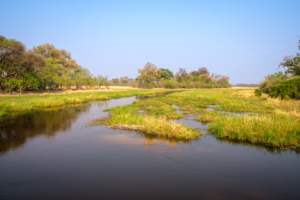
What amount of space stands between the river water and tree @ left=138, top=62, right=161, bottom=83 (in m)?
86.8

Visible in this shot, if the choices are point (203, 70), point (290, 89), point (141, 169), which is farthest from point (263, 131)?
point (203, 70)

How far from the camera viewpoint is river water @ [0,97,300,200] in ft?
18.9

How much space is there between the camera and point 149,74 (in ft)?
324

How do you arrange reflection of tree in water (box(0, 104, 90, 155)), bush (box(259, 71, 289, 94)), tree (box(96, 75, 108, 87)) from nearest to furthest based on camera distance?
reflection of tree in water (box(0, 104, 90, 155)), bush (box(259, 71, 289, 94)), tree (box(96, 75, 108, 87))

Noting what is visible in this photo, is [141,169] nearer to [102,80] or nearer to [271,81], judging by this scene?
[271,81]

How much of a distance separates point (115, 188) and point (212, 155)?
4771 millimetres

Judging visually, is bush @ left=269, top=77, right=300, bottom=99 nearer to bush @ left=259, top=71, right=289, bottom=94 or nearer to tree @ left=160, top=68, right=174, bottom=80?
bush @ left=259, top=71, right=289, bottom=94

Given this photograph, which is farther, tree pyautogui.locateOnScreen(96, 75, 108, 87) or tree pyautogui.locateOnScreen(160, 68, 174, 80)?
tree pyautogui.locateOnScreen(160, 68, 174, 80)

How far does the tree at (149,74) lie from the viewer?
3816 inches

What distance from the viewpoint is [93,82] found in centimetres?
6475

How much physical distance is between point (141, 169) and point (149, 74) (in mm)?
93128

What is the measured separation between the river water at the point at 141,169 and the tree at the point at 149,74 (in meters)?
86.8

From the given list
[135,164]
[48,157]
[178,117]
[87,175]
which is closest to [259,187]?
[135,164]

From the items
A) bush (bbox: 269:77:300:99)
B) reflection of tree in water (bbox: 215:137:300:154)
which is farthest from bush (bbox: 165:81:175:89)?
reflection of tree in water (bbox: 215:137:300:154)
